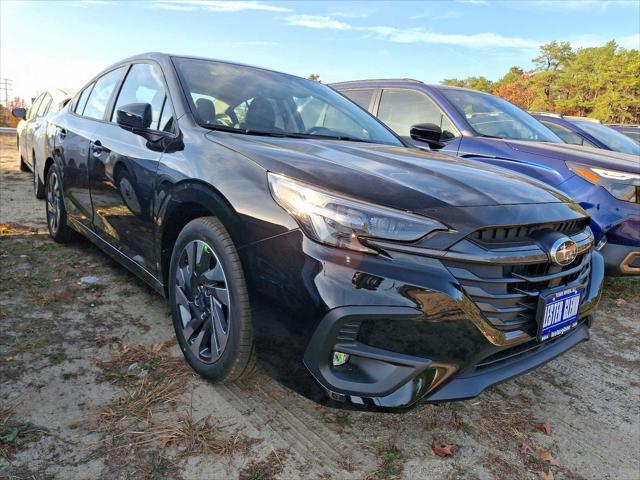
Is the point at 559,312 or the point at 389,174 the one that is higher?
the point at 389,174

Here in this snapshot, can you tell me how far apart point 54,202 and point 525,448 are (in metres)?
4.00

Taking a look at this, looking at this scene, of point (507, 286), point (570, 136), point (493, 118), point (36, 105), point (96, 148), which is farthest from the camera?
point (36, 105)

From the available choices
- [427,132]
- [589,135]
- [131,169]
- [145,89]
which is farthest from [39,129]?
[589,135]

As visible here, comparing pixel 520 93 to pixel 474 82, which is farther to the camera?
pixel 474 82

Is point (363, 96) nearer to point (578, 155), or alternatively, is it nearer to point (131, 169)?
point (578, 155)

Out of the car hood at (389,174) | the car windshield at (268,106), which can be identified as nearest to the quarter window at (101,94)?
the car windshield at (268,106)

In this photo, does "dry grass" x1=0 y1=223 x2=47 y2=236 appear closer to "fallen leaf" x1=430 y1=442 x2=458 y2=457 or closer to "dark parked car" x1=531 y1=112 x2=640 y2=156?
"fallen leaf" x1=430 y1=442 x2=458 y2=457

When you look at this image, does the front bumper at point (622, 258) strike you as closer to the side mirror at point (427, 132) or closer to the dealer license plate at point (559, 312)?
the side mirror at point (427, 132)

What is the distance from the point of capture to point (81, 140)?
3438 mm

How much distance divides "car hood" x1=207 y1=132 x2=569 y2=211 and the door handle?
1.22 metres

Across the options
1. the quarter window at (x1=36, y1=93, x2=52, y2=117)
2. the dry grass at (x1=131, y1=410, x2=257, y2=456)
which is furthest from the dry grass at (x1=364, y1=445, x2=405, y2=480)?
the quarter window at (x1=36, y1=93, x2=52, y2=117)

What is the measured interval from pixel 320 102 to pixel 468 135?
1.90 meters

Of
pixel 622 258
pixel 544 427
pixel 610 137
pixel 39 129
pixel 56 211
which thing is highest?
pixel 610 137

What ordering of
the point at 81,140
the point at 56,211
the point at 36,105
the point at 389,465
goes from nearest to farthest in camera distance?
the point at 389,465 < the point at 81,140 < the point at 56,211 < the point at 36,105
